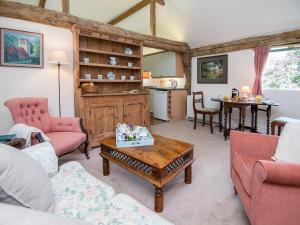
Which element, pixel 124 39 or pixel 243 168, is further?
pixel 124 39

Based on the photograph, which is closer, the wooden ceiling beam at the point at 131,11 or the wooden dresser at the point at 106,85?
the wooden dresser at the point at 106,85

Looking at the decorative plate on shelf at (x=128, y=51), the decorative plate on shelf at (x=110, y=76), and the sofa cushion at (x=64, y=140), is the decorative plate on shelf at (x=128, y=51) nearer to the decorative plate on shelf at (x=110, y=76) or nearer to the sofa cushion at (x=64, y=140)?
the decorative plate on shelf at (x=110, y=76)

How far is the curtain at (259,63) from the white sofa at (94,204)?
4077mm

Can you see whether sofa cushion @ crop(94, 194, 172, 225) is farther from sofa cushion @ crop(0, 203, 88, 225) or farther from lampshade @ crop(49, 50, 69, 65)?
lampshade @ crop(49, 50, 69, 65)

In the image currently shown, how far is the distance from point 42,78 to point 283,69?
183 inches

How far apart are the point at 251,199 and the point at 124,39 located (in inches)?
141

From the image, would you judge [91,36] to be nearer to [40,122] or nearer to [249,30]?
[40,122]

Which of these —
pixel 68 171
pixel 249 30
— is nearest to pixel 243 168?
pixel 68 171

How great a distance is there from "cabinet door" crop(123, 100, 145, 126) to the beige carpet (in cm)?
92

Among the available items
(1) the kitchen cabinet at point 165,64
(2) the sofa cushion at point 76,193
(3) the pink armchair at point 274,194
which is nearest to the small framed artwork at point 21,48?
(2) the sofa cushion at point 76,193

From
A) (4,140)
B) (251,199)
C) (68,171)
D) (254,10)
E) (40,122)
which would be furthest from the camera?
(254,10)

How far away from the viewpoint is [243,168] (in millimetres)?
1538

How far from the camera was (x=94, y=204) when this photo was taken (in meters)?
1.11

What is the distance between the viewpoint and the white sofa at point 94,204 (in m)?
0.96
